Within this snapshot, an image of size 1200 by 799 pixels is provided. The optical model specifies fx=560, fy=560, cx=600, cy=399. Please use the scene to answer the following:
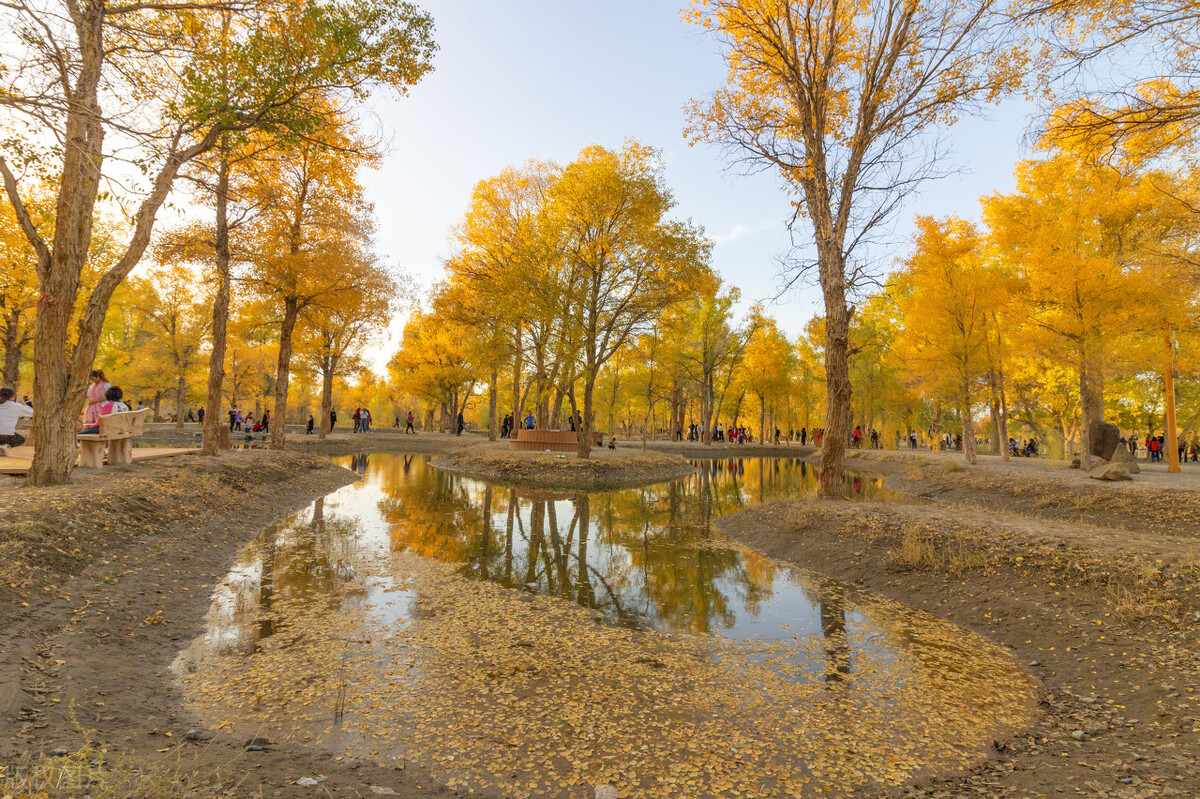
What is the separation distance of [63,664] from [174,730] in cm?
133

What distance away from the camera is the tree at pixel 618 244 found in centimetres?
1944

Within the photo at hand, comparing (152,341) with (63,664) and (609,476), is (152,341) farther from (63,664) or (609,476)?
(63,664)

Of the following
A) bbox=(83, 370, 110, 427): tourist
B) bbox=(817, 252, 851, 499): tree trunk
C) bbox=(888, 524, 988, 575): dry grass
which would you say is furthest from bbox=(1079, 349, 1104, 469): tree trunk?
bbox=(83, 370, 110, 427): tourist

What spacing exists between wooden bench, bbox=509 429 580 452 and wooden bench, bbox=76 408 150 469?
1432 cm

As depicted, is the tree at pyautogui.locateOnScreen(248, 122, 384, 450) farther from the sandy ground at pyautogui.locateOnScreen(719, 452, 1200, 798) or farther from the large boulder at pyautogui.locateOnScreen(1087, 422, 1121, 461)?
the large boulder at pyautogui.locateOnScreen(1087, 422, 1121, 461)

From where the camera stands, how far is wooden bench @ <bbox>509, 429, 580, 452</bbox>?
2395cm

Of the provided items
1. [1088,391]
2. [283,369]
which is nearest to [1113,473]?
[1088,391]

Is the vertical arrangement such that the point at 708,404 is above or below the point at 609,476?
above

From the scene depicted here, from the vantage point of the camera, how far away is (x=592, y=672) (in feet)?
15.9

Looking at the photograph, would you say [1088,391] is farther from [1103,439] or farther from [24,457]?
[24,457]

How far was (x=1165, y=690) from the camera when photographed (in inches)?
172

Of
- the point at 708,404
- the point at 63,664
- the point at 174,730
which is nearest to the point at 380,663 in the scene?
the point at 174,730

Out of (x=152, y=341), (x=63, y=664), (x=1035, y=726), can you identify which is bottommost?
(x=1035, y=726)

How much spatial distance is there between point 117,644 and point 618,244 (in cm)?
1759
